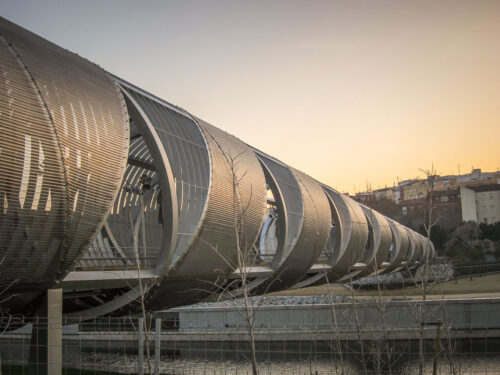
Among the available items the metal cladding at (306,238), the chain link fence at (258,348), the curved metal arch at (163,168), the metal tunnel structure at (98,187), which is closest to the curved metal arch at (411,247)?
the metal cladding at (306,238)

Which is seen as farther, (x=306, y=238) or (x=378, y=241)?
(x=378, y=241)

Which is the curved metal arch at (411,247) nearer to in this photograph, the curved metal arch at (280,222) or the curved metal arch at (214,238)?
the curved metal arch at (280,222)

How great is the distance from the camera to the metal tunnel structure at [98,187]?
12953 millimetres

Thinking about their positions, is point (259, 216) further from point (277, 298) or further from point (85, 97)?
point (277, 298)

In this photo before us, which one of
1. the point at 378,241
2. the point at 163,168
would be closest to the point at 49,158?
the point at 163,168

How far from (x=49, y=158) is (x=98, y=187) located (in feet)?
6.05

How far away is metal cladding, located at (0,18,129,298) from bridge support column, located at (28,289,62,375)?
2.34 feet

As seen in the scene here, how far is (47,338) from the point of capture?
14789 millimetres

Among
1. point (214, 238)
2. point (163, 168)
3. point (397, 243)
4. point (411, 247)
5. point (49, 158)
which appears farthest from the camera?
point (411, 247)

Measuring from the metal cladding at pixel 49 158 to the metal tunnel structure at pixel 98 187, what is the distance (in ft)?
0.09

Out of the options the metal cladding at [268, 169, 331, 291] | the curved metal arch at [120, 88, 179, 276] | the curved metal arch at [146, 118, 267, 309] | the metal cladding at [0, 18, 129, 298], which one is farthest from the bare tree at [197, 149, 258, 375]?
the metal cladding at [0, 18, 129, 298]

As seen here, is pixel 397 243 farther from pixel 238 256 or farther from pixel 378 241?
pixel 238 256

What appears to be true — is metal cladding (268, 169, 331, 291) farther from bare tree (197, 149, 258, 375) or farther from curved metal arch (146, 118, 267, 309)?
curved metal arch (146, 118, 267, 309)

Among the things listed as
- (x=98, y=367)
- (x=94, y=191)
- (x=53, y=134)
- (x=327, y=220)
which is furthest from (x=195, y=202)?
(x=327, y=220)
